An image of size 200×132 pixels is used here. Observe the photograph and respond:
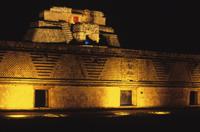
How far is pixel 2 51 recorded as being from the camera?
86.0ft

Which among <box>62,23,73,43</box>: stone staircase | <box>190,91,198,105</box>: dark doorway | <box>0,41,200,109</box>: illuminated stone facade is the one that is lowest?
<box>190,91,198,105</box>: dark doorway

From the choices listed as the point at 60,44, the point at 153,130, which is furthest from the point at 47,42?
the point at 153,130

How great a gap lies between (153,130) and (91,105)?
35.4 ft

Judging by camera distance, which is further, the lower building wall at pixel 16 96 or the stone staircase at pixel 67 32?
the stone staircase at pixel 67 32

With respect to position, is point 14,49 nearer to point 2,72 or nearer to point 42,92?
point 2,72

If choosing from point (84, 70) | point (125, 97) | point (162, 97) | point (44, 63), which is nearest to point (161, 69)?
point (162, 97)

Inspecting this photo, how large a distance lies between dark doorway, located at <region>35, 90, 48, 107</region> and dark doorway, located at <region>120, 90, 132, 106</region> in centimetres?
580

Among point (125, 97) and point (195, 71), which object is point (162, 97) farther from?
point (195, 71)

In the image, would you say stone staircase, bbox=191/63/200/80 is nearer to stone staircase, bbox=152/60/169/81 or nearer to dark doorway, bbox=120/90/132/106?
stone staircase, bbox=152/60/169/81

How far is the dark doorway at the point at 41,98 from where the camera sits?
2806 centimetres

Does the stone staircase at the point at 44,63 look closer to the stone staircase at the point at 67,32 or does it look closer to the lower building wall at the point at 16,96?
the lower building wall at the point at 16,96

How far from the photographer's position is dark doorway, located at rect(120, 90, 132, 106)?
3150cm

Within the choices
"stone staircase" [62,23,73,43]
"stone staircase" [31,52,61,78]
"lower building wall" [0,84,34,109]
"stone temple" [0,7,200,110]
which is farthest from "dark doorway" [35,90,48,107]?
"stone staircase" [62,23,73,43]

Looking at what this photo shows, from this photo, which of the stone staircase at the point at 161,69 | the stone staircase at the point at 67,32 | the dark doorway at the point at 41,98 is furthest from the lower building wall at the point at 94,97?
the stone staircase at the point at 67,32
